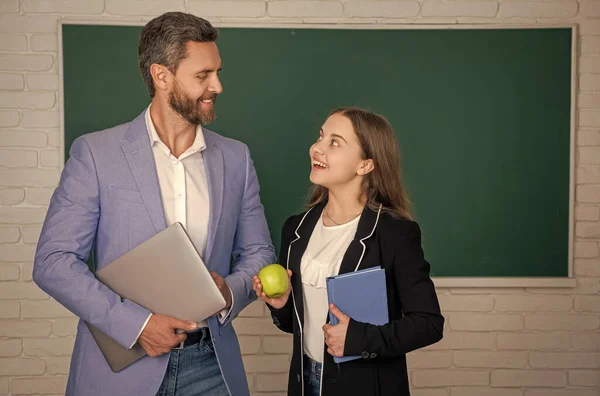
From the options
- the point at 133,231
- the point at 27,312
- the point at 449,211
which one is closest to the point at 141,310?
the point at 133,231

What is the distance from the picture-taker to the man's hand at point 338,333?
5.71 ft

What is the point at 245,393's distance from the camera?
6.55ft

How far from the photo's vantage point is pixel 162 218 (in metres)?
1.85

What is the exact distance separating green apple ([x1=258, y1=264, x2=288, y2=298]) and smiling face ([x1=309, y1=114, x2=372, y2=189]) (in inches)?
12.3

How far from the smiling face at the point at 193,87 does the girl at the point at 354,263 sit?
0.36m

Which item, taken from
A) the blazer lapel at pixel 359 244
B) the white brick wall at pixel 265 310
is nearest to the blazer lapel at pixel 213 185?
the blazer lapel at pixel 359 244

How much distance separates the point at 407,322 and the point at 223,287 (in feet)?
1.62

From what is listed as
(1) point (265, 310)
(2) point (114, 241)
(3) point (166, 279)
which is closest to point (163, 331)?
(3) point (166, 279)

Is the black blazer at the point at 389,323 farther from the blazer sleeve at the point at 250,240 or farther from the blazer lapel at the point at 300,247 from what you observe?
the blazer sleeve at the point at 250,240

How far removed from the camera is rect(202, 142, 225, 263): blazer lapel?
6.30 ft

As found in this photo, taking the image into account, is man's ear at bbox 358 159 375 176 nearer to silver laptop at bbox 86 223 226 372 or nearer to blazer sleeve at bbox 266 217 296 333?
blazer sleeve at bbox 266 217 296 333

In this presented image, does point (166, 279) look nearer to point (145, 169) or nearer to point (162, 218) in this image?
point (162, 218)

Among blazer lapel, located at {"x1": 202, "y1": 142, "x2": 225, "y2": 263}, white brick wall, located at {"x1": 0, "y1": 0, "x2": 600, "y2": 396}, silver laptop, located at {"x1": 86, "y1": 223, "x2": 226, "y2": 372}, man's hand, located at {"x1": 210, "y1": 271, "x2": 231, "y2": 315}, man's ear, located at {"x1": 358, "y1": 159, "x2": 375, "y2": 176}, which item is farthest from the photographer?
white brick wall, located at {"x1": 0, "y1": 0, "x2": 600, "y2": 396}

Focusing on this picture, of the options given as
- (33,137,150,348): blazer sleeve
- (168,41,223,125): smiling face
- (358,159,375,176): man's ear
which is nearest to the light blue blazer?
(33,137,150,348): blazer sleeve
